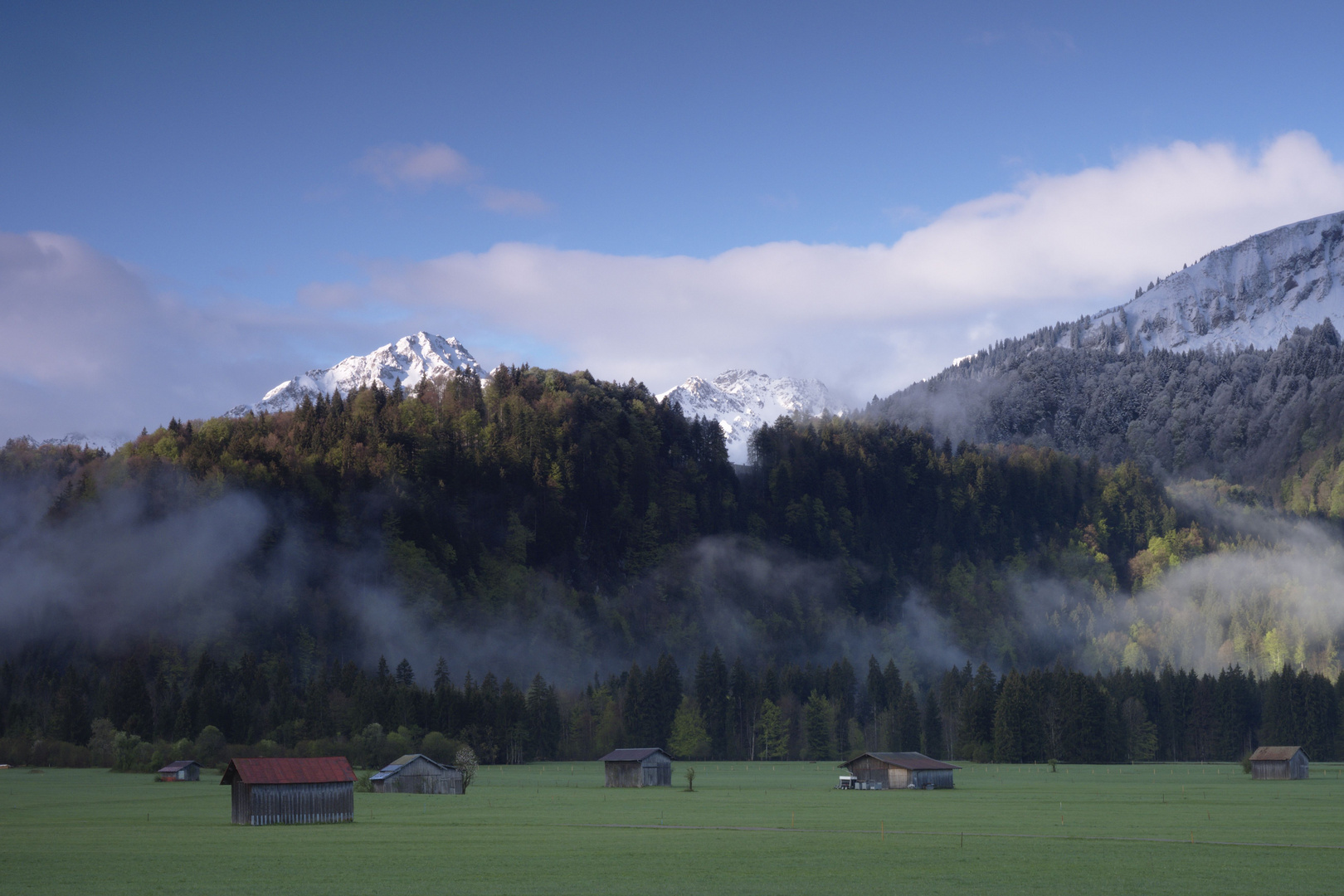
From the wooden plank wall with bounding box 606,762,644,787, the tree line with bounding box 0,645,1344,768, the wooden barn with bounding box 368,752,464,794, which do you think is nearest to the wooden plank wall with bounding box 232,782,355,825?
the wooden barn with bounding box 368,752,464,794

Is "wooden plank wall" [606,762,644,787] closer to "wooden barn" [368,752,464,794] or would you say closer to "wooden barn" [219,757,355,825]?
"wooden barn" [368,752,464,794]

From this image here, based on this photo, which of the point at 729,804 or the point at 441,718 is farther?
the point at 441,718

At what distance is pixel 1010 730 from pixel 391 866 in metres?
142

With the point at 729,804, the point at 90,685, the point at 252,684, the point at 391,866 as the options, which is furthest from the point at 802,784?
the point at 90,685

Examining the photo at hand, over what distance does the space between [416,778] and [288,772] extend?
1492 inches

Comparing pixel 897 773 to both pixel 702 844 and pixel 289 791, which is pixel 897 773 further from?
pixel 289 791

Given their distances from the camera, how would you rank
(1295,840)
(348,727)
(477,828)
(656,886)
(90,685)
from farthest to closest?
(90,685)
(348,727)
(477,828)
(1295,840)
(656,886)

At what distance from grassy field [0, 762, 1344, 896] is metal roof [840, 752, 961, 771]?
427 centimetres

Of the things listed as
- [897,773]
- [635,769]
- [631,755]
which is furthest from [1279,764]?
[631,755]

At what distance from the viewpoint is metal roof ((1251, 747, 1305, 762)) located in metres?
134

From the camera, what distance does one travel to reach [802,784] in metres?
130

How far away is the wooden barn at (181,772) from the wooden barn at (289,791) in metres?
60.1

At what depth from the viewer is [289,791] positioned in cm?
8044

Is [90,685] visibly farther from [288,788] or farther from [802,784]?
[288,788]
